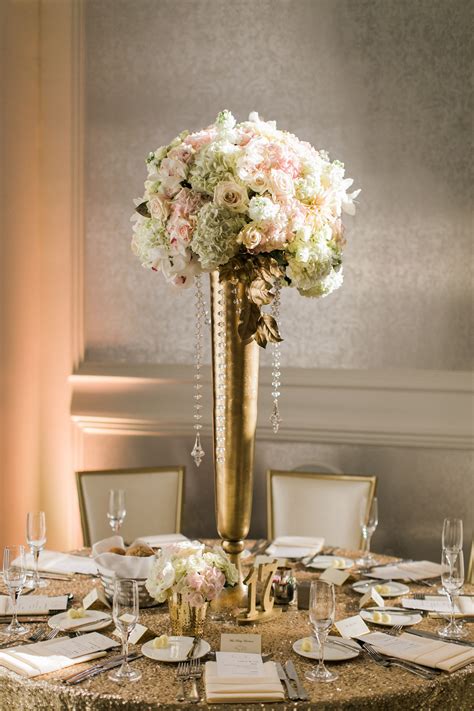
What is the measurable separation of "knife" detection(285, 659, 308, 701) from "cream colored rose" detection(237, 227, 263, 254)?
1055 millimetres

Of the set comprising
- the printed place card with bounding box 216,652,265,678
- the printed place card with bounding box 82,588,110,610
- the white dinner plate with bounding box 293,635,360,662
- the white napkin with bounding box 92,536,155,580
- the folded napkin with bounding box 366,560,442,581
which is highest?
the white napkin with bounding box 92,536,155,580

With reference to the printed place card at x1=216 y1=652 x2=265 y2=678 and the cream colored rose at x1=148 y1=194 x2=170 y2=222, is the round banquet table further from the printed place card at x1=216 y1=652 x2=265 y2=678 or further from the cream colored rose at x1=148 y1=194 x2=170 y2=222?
the cream colored rose at x1=148 y1=194 x2=170 y2=222

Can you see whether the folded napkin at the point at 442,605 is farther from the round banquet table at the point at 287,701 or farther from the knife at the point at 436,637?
the round banquet table at the point at 287,701

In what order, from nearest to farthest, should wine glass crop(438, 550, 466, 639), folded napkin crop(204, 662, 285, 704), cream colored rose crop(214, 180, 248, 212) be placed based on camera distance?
folded napkin crop(204, 662, 285, 704)
cream colored rose crop(214, 180, 248, 212)
wine glass crop(438, 550, 466, 639)

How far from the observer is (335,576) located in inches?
115

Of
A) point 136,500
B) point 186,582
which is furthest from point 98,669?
point 136,500

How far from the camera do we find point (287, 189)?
2.41 metres

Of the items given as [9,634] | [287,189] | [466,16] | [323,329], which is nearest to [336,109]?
[466,16]

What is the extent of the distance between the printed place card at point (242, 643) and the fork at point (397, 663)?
0.28m

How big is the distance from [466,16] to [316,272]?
2394 mm

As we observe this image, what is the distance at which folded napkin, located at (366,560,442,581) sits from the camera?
3.04 meters

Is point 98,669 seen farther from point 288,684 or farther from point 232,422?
point 232,422

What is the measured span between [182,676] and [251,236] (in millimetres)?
1101

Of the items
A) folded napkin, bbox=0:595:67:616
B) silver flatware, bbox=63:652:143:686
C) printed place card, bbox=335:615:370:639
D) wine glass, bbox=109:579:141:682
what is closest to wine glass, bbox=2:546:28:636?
folded napkin, bbox=0:595:67:616
